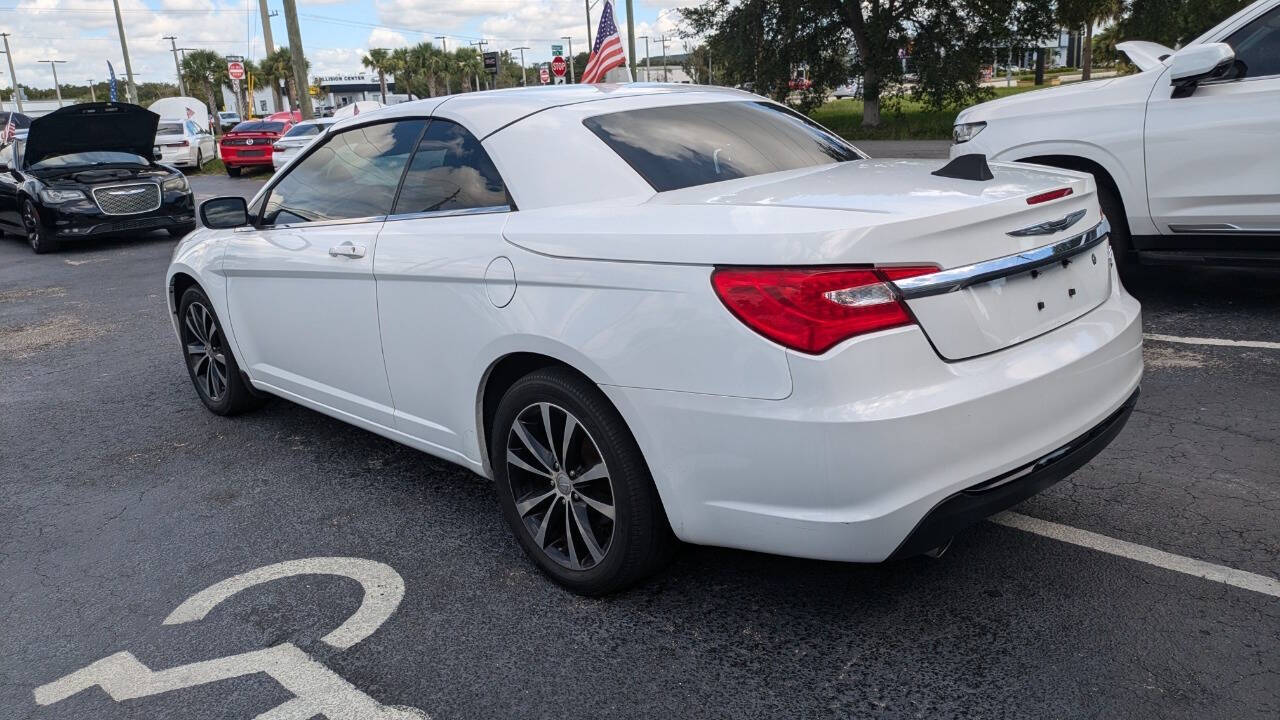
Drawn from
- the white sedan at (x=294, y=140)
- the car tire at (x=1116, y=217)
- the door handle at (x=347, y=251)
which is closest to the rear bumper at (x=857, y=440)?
the door handle at (x=347, y=251)

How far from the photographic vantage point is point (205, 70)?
92.0 meters

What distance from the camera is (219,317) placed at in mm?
5043

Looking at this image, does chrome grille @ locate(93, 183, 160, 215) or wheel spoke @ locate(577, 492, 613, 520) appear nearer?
wheel spoke @ locate(577, 492, 613, 520)

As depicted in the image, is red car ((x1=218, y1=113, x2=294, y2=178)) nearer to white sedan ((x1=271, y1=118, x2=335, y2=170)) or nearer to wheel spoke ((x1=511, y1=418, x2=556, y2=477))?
white sedan ((x1=271, y1=118, x2=335, y2=170))

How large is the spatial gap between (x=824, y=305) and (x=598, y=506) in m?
1.01

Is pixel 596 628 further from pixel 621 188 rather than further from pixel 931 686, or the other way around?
pixel 621 188

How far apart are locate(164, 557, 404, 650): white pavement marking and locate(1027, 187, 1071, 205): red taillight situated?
2.28 metres

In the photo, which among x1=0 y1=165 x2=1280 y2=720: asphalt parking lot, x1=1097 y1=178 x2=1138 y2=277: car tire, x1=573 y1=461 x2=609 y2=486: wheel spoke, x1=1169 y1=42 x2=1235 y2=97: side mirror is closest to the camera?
x1=0 y1=165 x2=1280 y2=720: asphalt parking lot

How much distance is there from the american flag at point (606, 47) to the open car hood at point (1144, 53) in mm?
Result: 10017

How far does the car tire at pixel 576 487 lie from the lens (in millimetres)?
2916

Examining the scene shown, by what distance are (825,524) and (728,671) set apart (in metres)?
0.54

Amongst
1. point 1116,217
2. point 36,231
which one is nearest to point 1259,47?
point 1116,217

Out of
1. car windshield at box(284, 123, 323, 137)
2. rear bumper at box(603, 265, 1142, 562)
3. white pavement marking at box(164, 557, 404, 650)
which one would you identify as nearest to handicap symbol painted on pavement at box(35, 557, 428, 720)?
white pavement marking at box(164, 557, 404, 650)

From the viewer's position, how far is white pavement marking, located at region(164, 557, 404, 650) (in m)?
3.12
